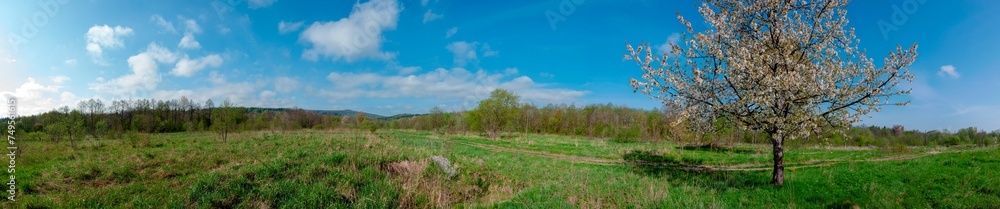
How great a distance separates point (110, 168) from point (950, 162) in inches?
1346

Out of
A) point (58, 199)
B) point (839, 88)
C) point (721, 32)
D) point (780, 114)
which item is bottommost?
point (58, 199)

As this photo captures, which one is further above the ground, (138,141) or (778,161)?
(778,161)

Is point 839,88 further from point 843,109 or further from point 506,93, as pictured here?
point 506,93

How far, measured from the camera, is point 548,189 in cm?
1343

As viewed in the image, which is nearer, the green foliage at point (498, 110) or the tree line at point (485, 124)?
the tree line at point (485, 124)

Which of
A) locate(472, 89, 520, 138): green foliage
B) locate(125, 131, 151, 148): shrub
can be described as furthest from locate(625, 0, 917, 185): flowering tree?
locate(472, 89, 520, 138): green foliage

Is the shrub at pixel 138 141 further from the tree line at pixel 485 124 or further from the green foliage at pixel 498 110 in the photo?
the green foliage at pixel 498 110

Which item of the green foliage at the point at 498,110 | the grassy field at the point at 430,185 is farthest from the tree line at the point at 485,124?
the grassy field at the point at 430,185

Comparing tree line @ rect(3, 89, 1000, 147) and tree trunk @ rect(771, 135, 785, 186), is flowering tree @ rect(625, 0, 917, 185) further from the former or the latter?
tree line @ rect(3, 89, 1000, 147)

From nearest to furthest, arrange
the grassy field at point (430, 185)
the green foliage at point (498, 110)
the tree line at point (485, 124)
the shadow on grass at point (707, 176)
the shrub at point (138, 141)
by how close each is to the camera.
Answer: the grassy field at point (430, 185)
the shadow on grass at point (707, 176)
the shrub at point (138, 141)
the tree line at point (485, 124)
the green foliage at point (498, 110)

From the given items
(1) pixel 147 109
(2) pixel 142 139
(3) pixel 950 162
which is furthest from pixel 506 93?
(1) pixel 147 109

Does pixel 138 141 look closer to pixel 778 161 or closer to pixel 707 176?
pixel 707 176

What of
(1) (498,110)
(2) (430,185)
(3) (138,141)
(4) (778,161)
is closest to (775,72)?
(4) (778,161)

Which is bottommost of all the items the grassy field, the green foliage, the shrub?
the grassy field
